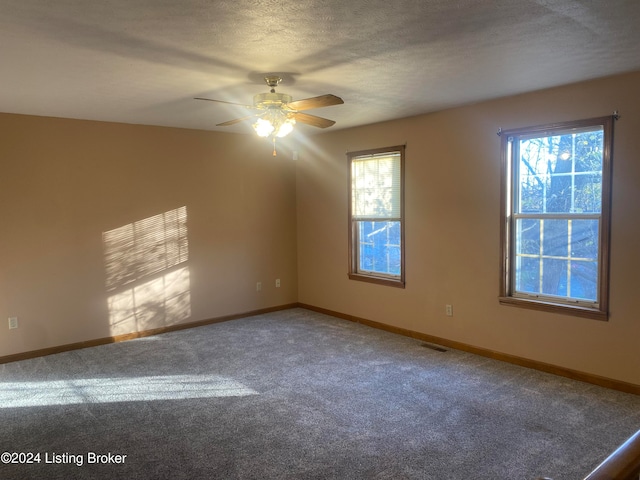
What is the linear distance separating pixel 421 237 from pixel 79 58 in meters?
3.53

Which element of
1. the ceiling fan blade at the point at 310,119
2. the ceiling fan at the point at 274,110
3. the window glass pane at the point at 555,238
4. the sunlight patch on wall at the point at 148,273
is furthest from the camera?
the sunlight patch on wall at the point at 148,273

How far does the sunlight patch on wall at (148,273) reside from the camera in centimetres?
519

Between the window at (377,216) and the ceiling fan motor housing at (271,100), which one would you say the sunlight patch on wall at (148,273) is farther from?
the ceiling fan motor housing at (271,100)

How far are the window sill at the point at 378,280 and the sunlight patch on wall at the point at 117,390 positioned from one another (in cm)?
224

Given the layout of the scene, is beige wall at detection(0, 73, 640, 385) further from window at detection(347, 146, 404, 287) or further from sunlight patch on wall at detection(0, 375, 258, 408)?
sunlight patch on wall at detection(0, 375, 258, 408)

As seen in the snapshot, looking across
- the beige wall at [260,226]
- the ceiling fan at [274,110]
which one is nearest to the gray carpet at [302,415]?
the beige wall at [260,226]

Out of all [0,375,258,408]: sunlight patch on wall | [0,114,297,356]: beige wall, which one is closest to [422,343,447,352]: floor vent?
[0,375,258,408]: sunlight patch on wall

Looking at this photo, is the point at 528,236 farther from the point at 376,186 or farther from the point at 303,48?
the point at 303,48

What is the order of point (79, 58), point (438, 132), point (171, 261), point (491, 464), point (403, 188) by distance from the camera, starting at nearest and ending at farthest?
point (491, 464), point (79, 58), point (438, 132), point (403, 188), point (171, 261)

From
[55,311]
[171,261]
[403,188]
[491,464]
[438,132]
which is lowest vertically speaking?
[491,464]

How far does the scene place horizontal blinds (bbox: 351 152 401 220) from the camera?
17.6 feet

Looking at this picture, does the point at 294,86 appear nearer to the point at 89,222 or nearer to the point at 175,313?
the point at 89,222

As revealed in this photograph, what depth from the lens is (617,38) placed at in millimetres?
2721

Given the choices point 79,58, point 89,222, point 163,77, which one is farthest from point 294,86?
point 89,222
